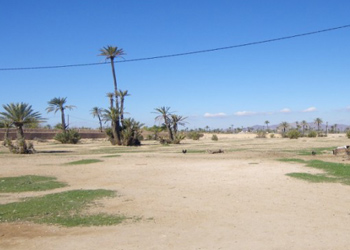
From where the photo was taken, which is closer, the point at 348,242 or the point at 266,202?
the point at 348,242

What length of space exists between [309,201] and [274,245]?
437 cm

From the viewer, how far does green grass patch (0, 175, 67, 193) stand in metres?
14.5

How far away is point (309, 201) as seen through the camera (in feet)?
35.3

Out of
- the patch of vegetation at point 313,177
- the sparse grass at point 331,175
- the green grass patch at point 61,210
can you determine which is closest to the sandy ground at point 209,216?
the green grass patch at point 61,210

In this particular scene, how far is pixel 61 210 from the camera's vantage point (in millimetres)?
10227

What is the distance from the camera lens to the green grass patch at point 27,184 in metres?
14.5

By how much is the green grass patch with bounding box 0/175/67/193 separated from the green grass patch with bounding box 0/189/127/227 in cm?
217

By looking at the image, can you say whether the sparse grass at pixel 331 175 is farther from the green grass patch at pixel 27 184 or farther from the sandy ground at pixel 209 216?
A: the green grass patch at pixel 27 184

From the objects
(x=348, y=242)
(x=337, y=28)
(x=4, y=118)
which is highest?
(x=337, y=28)

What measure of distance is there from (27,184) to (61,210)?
20.2 feet

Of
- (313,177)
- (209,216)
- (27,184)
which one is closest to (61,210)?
(209,216)

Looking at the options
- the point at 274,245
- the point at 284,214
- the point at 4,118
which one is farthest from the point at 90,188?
the point at 4,118

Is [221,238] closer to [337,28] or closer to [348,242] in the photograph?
[348,242]

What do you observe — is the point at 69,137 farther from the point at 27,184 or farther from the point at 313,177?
the point at 313,177
